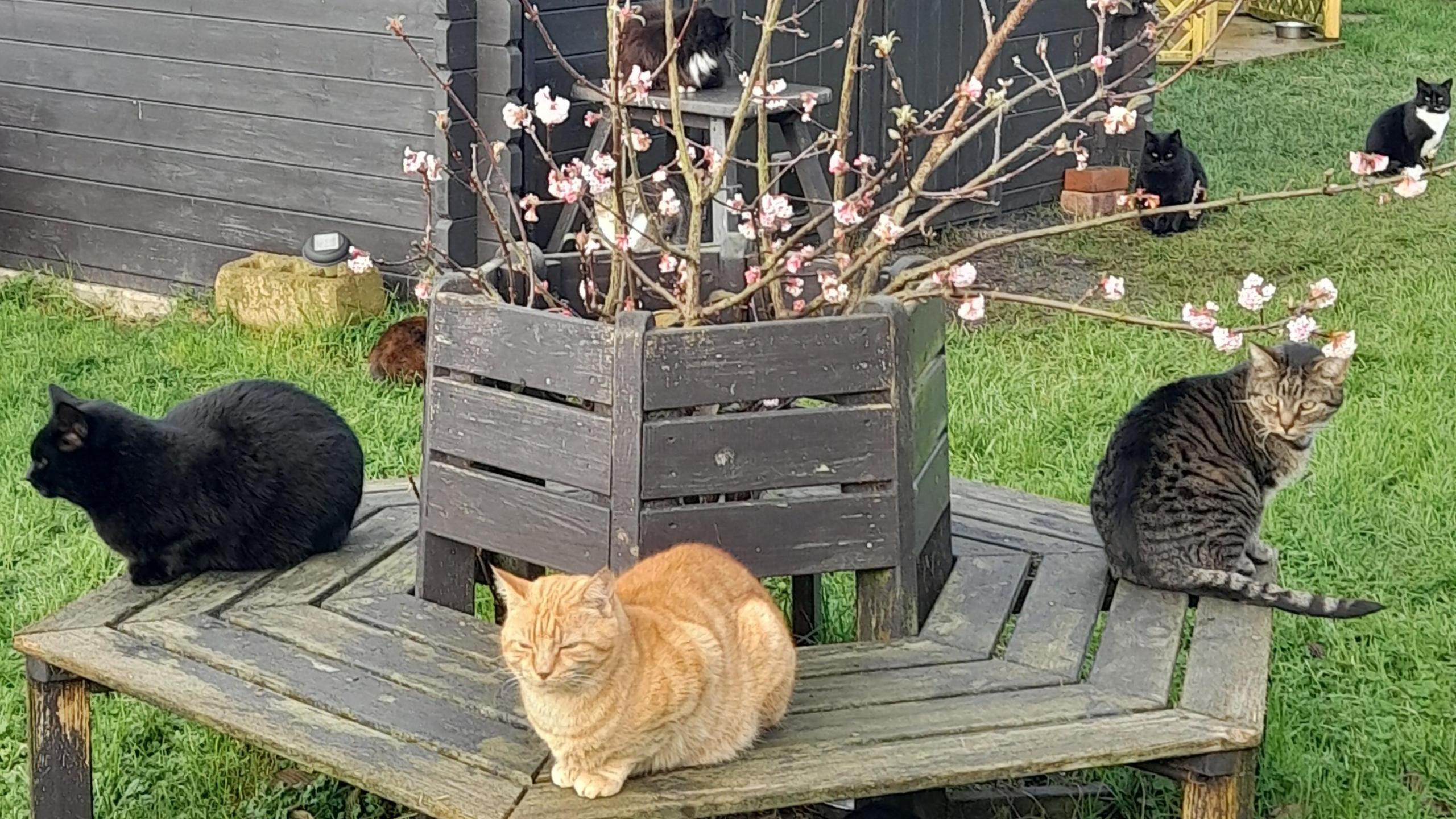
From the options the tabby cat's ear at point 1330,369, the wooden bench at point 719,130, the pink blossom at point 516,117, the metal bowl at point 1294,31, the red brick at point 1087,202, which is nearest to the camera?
the pink blossom at point 516,117

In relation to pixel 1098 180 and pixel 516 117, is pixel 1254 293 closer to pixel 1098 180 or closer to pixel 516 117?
pixel 516 117

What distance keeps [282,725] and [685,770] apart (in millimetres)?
658

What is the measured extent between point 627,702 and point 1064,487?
2607mm

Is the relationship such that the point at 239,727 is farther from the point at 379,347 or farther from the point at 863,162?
the point at 379,347

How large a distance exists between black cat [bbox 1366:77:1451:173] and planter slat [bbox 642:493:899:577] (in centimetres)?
852

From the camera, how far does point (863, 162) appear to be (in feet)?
10.7

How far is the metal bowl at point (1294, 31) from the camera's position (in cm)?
1595

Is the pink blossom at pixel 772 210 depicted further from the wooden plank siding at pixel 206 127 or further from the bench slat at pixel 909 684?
the wooden plank siding at pixel 206 127

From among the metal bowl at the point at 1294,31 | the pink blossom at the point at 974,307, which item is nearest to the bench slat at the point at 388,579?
the pink blossom at the point at 974,307

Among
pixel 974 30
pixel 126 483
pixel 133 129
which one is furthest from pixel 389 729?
pixel 974 30

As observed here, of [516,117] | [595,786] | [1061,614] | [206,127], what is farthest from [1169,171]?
[595,786]

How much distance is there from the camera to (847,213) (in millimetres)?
2887

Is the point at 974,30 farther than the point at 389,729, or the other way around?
the point at 974,30

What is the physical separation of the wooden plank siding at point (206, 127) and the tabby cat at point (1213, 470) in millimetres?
3524
